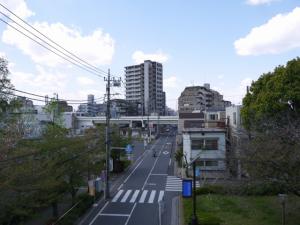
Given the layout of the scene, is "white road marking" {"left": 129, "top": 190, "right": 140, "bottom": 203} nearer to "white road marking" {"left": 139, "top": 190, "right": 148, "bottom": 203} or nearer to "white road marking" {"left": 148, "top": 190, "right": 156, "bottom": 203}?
"white road marking" {"left": 139, "top": 190, "right": 148, "bottom": 203}

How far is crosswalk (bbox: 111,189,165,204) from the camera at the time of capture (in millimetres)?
28938

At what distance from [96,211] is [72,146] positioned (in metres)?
5.40

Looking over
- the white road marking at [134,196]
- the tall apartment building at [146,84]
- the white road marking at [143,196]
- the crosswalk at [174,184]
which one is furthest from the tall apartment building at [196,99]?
the white road marking at [134,196]

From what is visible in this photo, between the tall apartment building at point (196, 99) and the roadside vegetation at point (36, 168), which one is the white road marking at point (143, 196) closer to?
the roadside vegetation at point (36, 168)

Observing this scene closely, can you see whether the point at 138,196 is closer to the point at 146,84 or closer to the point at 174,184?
the point at 174,184

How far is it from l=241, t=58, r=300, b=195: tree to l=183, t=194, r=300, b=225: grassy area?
11.1 ft

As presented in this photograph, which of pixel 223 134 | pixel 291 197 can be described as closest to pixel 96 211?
pixel 291 197

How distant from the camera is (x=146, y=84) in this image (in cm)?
13200

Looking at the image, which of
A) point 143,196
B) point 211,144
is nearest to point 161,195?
point 143,196

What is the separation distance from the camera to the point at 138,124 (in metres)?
119

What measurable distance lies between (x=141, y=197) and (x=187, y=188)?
4426 millimetres

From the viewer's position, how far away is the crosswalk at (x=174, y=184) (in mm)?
33491

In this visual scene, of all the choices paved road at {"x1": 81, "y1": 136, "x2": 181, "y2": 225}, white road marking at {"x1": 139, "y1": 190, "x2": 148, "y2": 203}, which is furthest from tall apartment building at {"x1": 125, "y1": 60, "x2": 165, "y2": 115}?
white road marking at {"x1": 139, "y1": 190, "x2": 148, "y2": 203}

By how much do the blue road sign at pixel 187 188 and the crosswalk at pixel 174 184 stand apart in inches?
162
